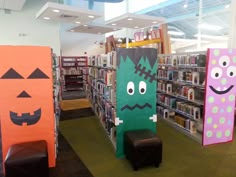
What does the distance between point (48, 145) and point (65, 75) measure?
25.4 ft

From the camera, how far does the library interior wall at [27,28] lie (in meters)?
7.23

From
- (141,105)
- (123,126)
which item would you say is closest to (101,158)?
(123,126)

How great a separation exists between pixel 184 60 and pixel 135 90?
1.82 m

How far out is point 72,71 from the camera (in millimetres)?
10773

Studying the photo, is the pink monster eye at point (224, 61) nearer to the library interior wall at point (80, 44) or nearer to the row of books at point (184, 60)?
the row of books at point (184, 60)

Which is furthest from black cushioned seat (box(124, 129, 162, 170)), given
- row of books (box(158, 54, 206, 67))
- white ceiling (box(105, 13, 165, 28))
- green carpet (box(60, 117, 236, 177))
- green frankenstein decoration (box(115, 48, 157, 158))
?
white ceiling (box(105, 13, 165, 28))

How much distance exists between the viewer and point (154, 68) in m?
3.70

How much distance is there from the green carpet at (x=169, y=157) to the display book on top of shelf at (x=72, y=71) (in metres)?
6.08

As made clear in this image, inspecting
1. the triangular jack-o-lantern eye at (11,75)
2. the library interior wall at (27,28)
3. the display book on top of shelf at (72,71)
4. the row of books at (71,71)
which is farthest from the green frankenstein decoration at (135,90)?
the row of books at (71,71)

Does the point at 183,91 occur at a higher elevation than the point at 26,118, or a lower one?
higher

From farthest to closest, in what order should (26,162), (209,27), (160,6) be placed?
1. (160,6)
2. (209,27)
3. (26,162)

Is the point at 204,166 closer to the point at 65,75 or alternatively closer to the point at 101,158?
the point at 101,158

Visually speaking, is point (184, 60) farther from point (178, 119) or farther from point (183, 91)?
point (178, 119)

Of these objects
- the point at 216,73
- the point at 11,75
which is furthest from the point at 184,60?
the point at 11,75
